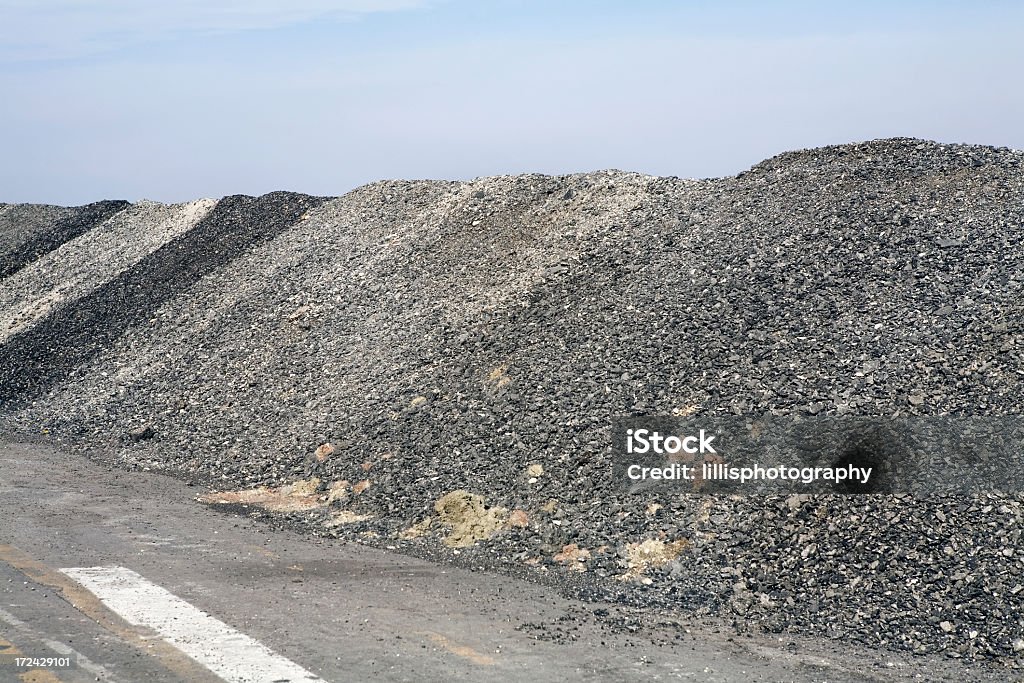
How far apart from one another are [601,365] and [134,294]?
47.4ft

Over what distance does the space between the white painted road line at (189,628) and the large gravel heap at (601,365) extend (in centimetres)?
294

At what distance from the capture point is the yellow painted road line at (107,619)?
7750 mm

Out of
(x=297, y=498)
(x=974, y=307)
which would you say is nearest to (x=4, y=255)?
(x=297, y=498)

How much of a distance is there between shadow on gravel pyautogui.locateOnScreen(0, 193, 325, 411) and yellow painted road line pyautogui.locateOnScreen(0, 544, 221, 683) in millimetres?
11464

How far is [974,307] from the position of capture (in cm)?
1288

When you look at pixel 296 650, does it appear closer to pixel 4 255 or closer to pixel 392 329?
pixel 392 329

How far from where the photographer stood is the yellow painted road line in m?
7.75

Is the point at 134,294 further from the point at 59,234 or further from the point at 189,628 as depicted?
the point at 189,628

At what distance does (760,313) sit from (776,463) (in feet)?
10.4

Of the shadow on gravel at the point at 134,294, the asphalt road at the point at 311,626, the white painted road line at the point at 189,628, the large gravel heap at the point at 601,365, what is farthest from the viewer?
the shadow on gravel at the point at 134,294

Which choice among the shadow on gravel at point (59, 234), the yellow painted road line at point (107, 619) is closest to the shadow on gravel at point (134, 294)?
the shadow on gravel at point (59, 234)

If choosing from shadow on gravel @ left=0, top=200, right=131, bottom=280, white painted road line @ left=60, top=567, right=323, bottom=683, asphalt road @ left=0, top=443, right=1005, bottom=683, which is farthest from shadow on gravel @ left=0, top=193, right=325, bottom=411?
white painted road line @ left=60, top=567, right=323, bottom=683

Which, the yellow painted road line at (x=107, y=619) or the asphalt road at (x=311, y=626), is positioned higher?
the yellow painted road line at (x=107, y=619)

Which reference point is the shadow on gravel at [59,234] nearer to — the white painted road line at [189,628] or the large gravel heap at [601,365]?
the large gravel heap at [601,365]
